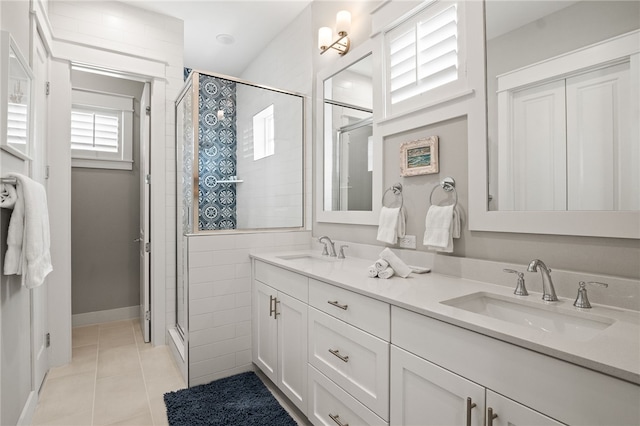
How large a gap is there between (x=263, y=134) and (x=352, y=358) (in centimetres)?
215

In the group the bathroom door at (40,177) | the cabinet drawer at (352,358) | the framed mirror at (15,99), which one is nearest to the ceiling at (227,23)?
the bathroom door at (40,177)

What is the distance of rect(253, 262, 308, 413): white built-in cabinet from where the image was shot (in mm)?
1817

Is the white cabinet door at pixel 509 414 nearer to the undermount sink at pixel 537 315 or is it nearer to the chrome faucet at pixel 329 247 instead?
the undermount sink at pixel 537 315

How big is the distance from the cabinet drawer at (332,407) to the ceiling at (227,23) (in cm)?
290

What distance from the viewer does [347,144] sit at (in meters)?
2.47

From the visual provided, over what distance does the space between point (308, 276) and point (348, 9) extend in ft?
6.55

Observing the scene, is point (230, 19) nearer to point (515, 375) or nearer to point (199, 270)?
point (199, 270)

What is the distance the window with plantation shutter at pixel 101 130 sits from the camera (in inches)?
135

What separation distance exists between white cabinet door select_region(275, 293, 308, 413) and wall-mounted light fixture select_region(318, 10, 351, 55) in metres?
1.83

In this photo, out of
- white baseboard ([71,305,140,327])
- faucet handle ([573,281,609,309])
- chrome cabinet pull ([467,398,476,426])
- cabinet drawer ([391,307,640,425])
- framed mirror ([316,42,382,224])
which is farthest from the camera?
white baseboard ([71,305,140,327])

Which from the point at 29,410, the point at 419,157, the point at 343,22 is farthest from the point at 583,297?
Answer: the point at 29,410

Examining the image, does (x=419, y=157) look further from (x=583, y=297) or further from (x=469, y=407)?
(x=469, y=407)

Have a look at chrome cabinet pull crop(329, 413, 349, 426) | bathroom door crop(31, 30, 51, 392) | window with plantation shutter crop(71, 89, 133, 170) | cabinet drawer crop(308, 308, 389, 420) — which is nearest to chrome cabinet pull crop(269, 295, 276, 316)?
cabinet drawer crop(308, 308, 389, 420)

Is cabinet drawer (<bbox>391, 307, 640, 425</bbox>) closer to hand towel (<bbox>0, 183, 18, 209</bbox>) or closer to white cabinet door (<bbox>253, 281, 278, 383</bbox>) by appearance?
white cabinet door (<bbox>253, 281, 278, 383</bbox>)
